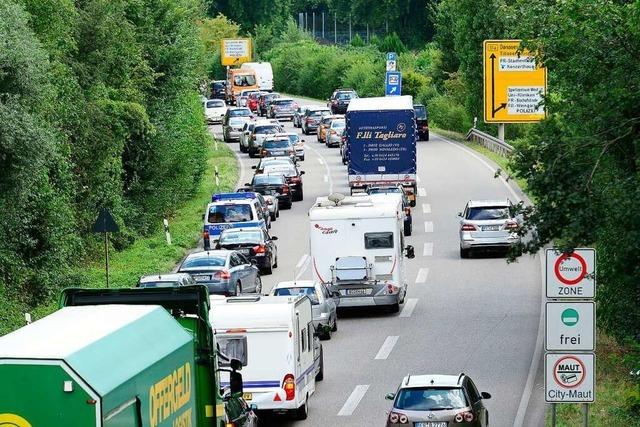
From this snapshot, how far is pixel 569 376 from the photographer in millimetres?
17531

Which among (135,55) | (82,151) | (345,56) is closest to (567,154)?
(82,151)

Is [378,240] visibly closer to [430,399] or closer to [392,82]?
[430,399]

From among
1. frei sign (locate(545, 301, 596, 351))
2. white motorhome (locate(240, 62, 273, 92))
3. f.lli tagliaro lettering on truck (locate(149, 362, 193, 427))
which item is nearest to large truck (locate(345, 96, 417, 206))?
frei sign (locate(545, 301, 596, 351))

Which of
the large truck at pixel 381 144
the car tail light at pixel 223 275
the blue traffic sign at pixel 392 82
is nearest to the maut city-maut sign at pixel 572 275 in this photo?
the car tail light at pixel 223 275

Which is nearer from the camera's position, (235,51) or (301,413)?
(301,413)

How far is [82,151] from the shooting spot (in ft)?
145

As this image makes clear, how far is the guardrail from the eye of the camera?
67312 mm

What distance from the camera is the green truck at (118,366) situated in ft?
38.7

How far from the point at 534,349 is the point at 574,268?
14661 millimetres

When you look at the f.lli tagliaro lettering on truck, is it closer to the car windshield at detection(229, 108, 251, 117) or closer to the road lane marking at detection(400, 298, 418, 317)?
the road lane marking at detection(400, 298, 418, 317)

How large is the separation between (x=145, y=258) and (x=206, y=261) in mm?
8103

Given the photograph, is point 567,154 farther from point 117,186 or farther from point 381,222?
point 117,186

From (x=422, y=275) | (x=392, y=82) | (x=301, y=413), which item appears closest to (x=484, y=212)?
(x=422, y=275)

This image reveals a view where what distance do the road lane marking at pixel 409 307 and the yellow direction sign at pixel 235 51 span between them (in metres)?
89.4
